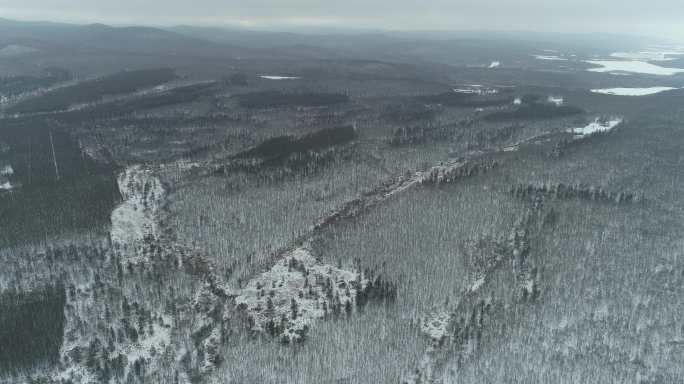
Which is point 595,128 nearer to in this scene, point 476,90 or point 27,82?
point 476,90

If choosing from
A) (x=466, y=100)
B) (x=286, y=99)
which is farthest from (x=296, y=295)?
(x=466, y=100)

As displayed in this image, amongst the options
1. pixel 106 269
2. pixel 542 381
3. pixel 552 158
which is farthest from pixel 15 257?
pixel 552 158

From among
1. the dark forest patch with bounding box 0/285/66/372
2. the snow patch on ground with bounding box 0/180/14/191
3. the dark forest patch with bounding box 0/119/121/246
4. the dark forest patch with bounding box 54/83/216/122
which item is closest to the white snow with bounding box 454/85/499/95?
the dark forest patch with bounding box 54/83/216/122

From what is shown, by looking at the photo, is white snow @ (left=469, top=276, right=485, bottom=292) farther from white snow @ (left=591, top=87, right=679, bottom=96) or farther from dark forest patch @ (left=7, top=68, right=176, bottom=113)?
white snow @ (left=591, top=87, right=679, bottom=96)

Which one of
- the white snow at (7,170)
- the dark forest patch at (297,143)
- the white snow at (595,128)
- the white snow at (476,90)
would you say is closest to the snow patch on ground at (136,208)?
the white snow at (7,170)

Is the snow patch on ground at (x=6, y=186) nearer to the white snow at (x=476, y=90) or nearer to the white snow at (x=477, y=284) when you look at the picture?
the white snow at (x=477, y=284)
